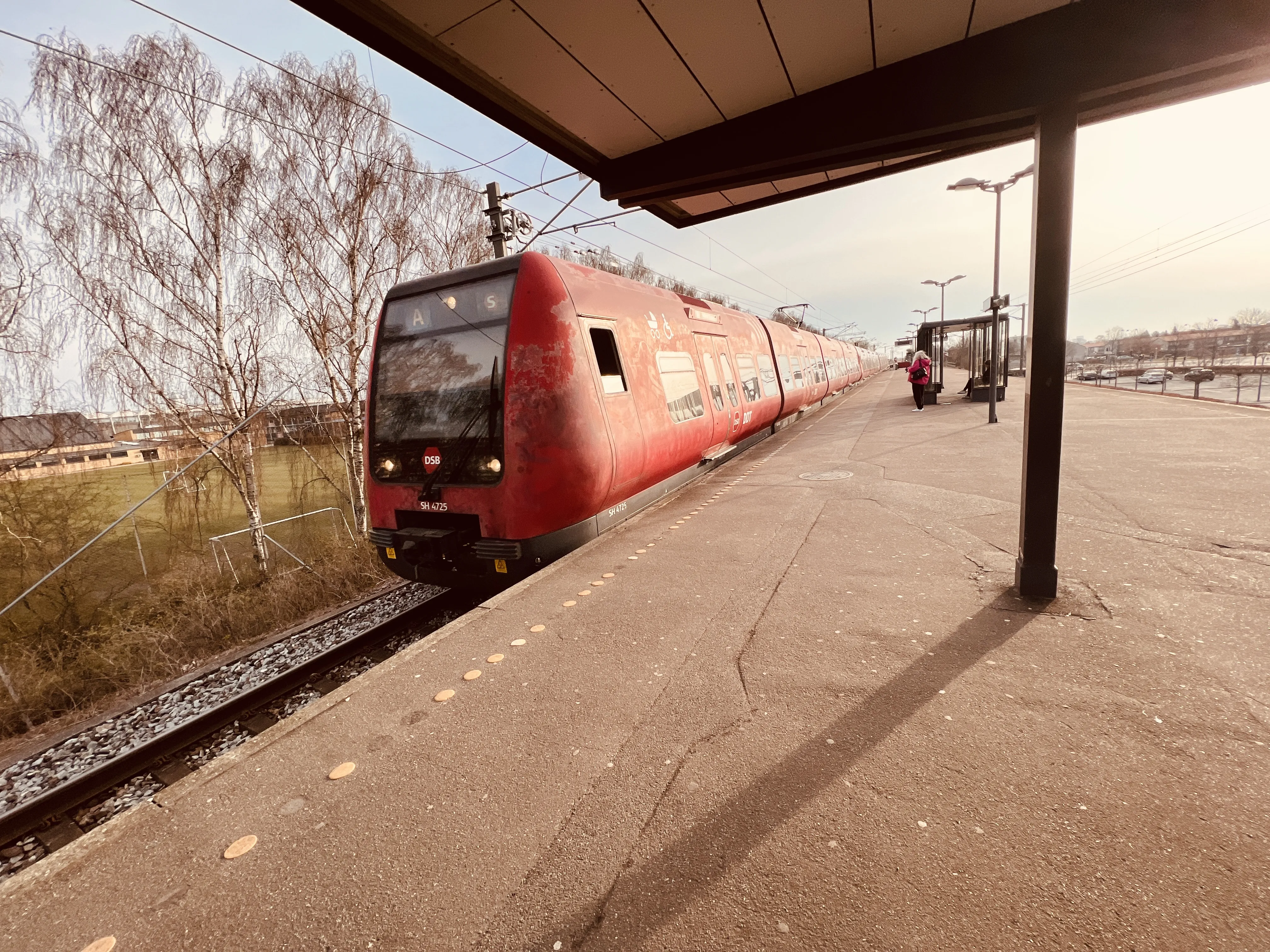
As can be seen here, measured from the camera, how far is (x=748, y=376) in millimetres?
10797

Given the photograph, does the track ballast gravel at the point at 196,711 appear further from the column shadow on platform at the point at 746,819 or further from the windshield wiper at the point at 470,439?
the column shadow on platform at the point at 746,819

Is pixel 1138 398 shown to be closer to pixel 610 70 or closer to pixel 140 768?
pixel 610 70

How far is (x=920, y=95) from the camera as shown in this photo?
10.8 feet

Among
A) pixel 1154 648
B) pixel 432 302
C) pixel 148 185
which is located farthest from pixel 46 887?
pixel 148 185

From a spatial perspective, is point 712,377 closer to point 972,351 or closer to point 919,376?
point 919,376

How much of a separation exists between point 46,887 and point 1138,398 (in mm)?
24120

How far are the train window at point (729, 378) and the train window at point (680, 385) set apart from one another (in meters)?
1.43

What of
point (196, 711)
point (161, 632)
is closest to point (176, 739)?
point (196, 711)

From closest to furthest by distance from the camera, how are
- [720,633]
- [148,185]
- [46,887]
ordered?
[46,887] < [720,633] < [148,185]

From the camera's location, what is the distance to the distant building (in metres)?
7.30

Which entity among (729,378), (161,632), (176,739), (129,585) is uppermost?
(729,378)

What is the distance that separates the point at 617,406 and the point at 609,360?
0.54 m

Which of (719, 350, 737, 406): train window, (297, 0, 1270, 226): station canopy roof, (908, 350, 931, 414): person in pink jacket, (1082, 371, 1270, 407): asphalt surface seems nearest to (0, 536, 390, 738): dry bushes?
(719, 350, 737, 406): train window

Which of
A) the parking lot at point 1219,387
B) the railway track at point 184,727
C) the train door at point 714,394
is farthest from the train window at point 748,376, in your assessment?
the parking lot at point 1219,387
